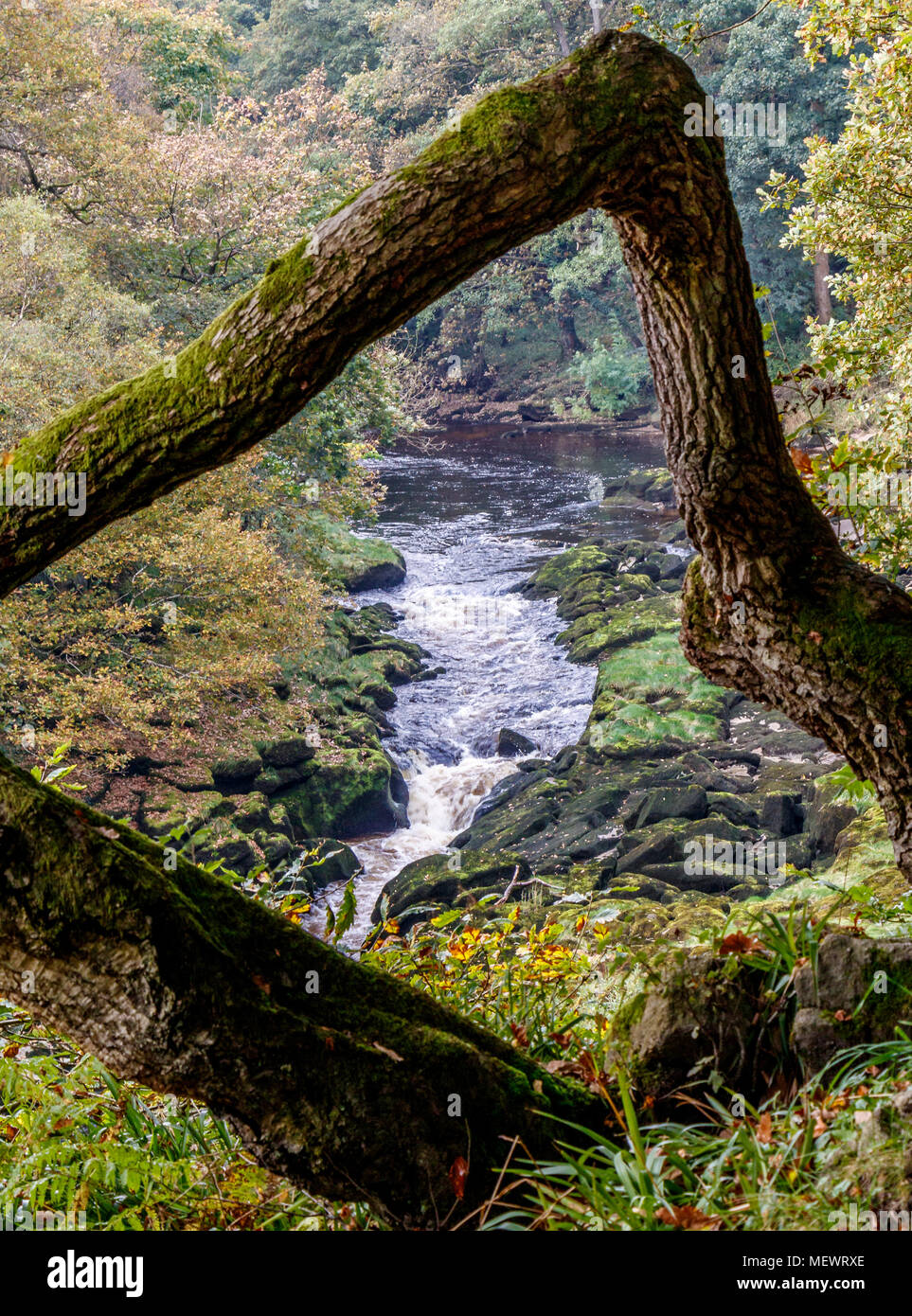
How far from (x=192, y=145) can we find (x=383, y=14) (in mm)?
19578

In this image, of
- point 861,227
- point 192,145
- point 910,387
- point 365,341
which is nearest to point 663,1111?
point 365,341

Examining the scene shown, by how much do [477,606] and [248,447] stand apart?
56.7 feet

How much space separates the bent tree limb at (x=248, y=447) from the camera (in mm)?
2330

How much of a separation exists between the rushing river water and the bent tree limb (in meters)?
8.18

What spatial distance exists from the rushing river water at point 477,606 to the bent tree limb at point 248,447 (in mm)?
8184

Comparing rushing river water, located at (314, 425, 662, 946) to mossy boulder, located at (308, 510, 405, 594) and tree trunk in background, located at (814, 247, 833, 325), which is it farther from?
tree trunk in background, located at (814, 247, 833, 325)

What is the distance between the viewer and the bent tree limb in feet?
7.64

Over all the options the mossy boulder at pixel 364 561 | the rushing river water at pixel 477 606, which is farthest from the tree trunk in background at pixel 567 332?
the mossy boulder at pixel 364 561

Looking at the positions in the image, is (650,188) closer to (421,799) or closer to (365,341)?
(365,341)

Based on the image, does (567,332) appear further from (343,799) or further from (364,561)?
(343,799)

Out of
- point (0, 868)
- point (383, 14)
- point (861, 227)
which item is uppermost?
point (383, 14)

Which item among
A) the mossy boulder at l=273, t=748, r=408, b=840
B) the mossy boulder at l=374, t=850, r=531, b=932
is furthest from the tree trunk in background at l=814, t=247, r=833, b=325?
the mossy boulder at l=374, t=850, r=531, b=932

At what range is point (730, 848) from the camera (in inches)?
412
